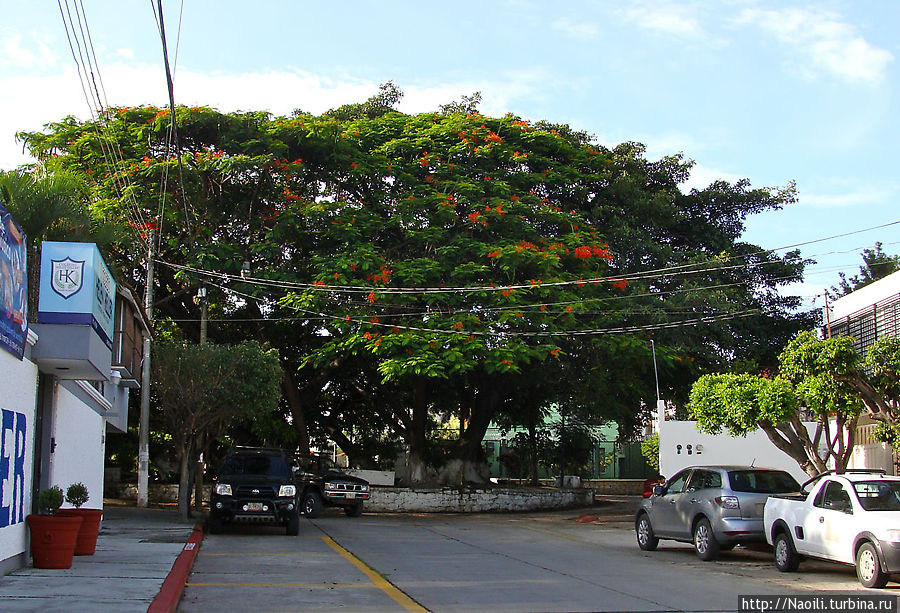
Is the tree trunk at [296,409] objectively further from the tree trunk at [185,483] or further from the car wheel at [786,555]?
the car wheel at [786,555]

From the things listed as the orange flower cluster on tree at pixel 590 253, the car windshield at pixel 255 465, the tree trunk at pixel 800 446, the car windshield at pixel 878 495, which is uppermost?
the orange flower cluster on tree at pixel 590 253

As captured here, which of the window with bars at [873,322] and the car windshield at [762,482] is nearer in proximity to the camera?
the car windshield at [762,482]

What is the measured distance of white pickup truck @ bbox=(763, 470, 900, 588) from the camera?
1141cm

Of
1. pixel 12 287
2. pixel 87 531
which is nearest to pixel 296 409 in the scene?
pixel 87 531

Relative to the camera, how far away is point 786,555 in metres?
13.5

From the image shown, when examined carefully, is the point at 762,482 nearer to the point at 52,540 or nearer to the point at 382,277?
the point at 52,540

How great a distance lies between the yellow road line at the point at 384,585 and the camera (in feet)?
33.1

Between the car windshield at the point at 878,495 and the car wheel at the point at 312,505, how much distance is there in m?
17.7

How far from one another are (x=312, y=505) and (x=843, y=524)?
58.8 feet

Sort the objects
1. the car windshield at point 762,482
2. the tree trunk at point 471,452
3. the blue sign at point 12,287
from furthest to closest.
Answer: the tree trunk at point 471,452
the car windshield at point 762,482
the blue sign at point 12,287

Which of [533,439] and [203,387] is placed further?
[533,439]

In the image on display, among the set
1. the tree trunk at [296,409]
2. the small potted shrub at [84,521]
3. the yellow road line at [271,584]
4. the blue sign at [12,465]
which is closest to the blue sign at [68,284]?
the blue sign at [12,465]

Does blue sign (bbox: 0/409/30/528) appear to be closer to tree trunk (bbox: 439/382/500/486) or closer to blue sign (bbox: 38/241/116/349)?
blue sign (bbox: 38/241/116/349)

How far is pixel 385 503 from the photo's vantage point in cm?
3078
